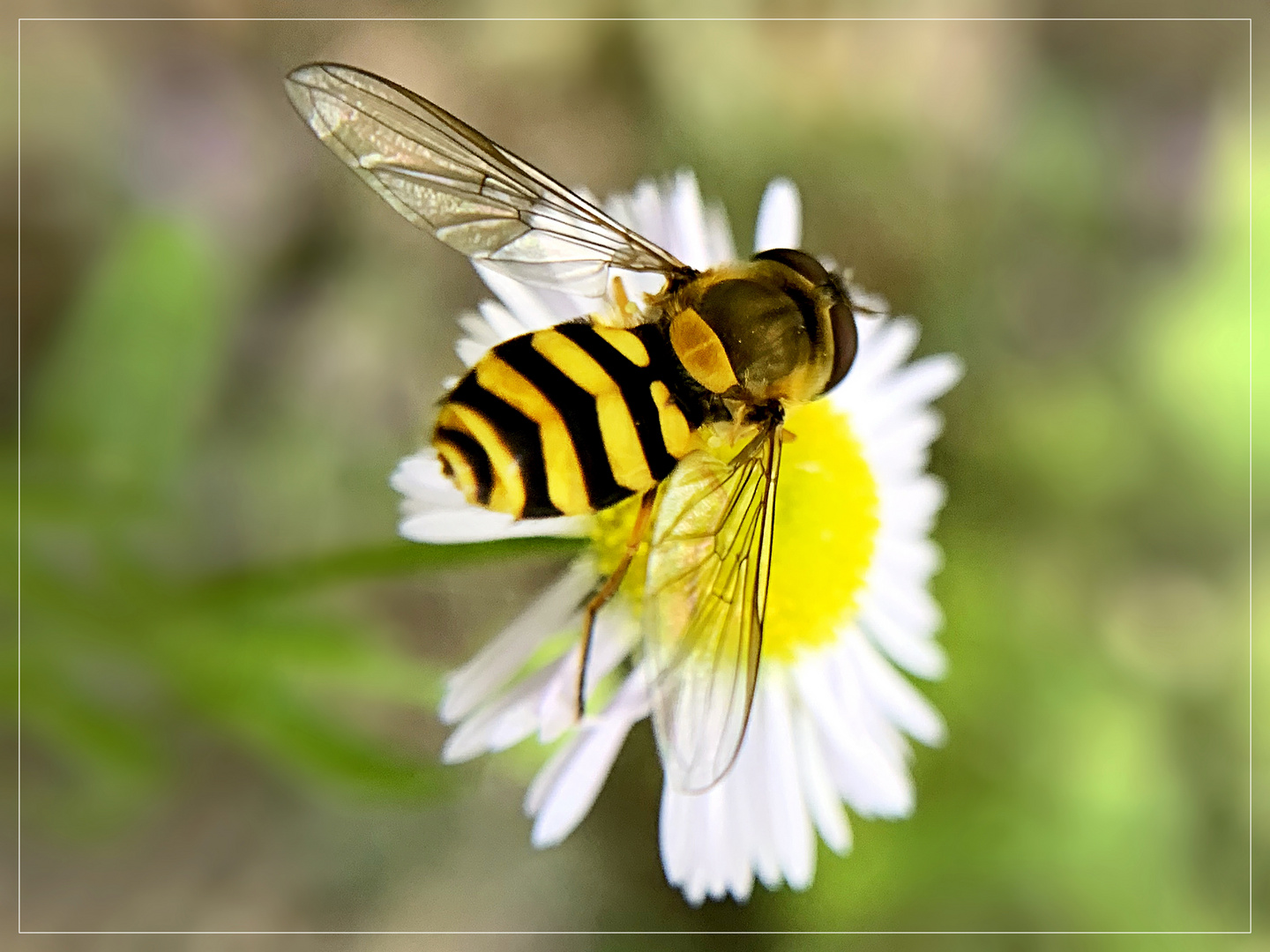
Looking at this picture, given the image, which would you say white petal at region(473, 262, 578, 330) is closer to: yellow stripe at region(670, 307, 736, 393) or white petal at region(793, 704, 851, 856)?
yellow stripe at region(670, 307, 736, 393)

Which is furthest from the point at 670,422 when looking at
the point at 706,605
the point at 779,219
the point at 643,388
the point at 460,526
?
the point at 779,219

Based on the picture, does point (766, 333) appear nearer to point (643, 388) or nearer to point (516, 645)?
point (643, 388)

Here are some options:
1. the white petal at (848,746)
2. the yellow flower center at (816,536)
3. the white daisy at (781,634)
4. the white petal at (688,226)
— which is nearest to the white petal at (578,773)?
the white daisy at (781,634)

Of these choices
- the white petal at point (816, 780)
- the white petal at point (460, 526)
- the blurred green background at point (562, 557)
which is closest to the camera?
the white petal at point (460, 526)

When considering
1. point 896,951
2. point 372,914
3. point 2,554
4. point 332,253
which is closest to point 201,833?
point 372,914

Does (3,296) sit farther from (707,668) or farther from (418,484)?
(707,668)

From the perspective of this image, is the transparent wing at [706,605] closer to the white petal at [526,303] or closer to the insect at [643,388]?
the insect at [643,388]
